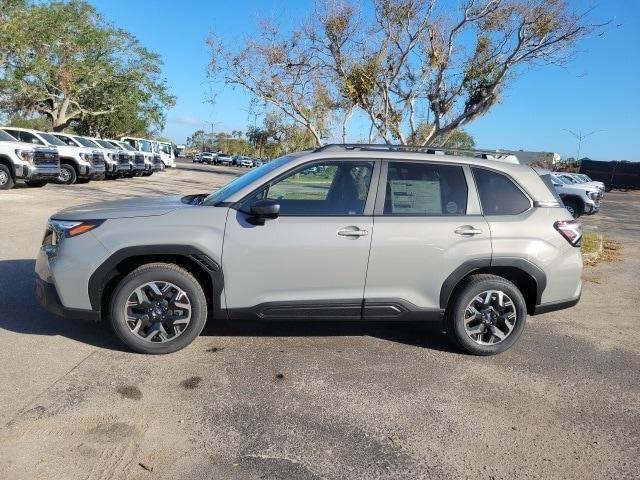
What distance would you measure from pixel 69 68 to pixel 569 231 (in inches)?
1389

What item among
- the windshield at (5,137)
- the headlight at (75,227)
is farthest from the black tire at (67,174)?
the headlight at (75,227)

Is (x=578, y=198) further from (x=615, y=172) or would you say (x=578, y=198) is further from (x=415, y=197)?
(x=615, y=172)

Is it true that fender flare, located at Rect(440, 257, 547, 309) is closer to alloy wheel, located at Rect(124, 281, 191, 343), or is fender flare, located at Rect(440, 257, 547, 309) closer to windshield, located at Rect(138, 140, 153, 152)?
alloy wheel, located at Rect(124, 281, 191, 343)

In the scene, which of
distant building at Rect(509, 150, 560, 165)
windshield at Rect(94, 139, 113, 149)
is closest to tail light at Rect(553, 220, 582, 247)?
windshield at Rect(94, 139, 113, 149)

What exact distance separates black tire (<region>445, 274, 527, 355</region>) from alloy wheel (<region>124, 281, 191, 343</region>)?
2.17 meters

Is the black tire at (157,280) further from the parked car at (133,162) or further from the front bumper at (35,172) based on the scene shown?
the parked car at (133,162)

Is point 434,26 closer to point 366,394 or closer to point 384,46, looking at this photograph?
point 384,46

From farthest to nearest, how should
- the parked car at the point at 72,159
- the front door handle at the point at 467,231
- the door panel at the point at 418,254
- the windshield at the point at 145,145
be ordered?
the windshield at the point at 145,145 → the parked car at the point at 72,159 → the front door handle at the point at 467,231 → the door panel at the point at 418,254

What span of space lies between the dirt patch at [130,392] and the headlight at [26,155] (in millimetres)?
14303

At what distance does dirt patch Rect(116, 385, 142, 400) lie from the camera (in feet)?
11.5

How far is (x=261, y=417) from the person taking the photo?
335 cm

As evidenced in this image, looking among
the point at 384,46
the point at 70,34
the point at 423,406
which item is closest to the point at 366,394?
the point at 423,406

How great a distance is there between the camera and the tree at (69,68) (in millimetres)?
28109

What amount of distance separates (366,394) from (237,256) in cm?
140
